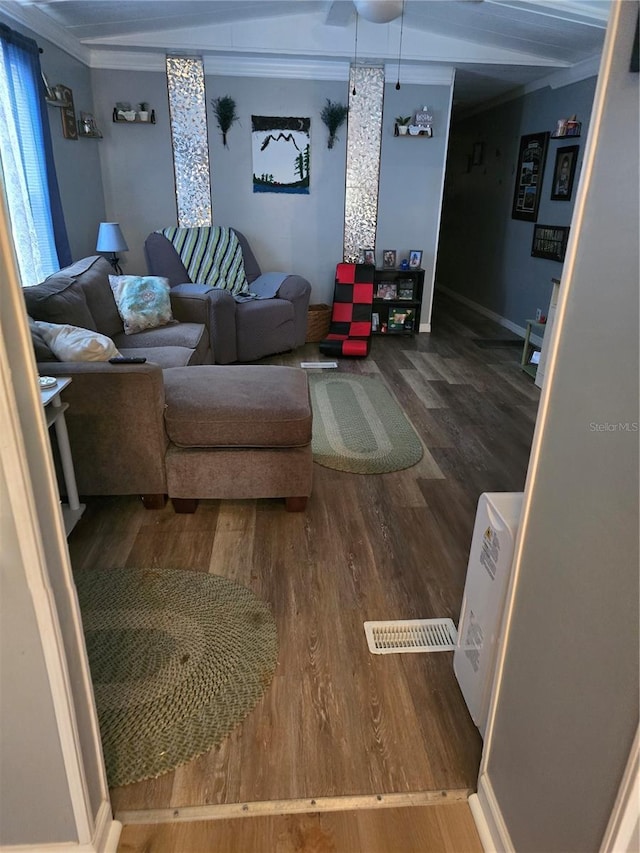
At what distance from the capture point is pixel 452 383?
435 cm

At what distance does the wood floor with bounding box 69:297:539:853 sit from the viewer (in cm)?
141

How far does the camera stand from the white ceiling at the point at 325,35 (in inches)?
155

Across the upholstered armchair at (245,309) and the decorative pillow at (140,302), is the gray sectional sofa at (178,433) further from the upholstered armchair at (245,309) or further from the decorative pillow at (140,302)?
the upholstered armchair at (245,309)

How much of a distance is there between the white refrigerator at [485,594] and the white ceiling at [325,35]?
12.3 ft

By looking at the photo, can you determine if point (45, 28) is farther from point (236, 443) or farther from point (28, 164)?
point (236, 443)

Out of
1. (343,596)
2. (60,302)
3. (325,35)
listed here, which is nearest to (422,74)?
(325,35)

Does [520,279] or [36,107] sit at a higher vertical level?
[36,107]

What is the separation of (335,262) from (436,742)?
4842mm

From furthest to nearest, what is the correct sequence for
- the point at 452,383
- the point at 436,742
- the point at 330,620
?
the point at 452,383, the point at 330,620, the point at 436,742

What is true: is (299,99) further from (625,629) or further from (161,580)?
(625,629)

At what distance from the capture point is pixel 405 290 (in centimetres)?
571

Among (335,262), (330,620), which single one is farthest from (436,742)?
(335,262)

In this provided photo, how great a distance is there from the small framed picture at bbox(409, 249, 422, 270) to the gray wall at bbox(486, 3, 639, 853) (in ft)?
15.9

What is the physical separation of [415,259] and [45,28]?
11.3ft
